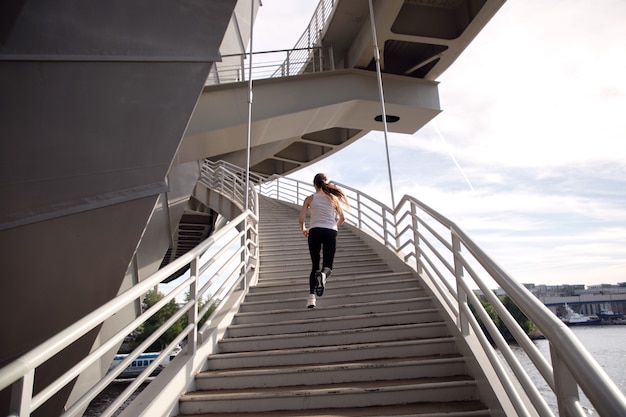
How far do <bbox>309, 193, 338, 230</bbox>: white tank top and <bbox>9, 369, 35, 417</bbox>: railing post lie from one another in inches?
131

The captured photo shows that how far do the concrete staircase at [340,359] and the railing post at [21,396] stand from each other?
1684 mm

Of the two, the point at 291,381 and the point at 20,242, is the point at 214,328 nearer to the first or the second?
the point at 291,381

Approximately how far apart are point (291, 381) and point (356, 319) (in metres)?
1.14

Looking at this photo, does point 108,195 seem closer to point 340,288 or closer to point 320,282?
point 320,282

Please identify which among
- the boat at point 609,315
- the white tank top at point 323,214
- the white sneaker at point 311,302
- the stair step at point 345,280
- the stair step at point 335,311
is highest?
the white tank top at point 323,214

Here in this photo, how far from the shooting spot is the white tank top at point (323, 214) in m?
4.74

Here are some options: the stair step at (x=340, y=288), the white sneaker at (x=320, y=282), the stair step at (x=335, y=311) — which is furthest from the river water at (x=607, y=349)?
the white sneaker at (x=320, y=282)

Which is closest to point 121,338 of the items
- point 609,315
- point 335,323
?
point 335,323

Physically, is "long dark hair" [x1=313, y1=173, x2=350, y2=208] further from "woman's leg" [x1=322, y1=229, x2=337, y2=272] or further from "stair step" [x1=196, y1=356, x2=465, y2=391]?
"stair step" [x1=196, y1=356, x2=465, y2=391]

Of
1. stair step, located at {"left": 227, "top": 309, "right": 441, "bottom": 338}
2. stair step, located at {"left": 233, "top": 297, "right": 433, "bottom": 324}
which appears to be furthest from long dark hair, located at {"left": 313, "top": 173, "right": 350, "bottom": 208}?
stair step, located at {"left": 227, "top": 309, "right": 441, "bottom": 338}

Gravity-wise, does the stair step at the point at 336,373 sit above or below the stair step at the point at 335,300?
below

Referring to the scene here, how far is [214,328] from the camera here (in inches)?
165

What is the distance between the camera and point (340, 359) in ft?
12.1

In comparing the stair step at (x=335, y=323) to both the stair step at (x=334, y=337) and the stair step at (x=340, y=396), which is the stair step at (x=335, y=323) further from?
the stair step at (x=340, y=396)
